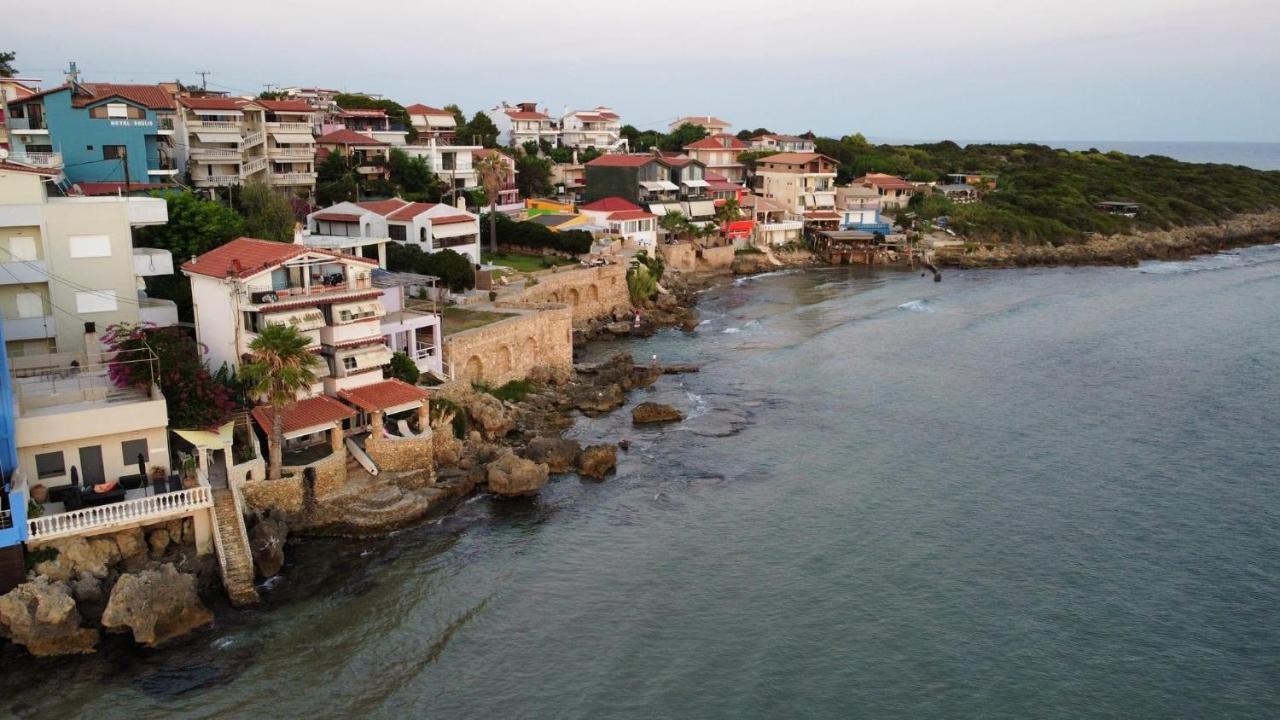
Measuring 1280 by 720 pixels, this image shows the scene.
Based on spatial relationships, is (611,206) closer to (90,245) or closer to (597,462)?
(597,462)

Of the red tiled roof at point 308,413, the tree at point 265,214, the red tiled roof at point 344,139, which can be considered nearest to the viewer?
the red tiled roof at point 308,413

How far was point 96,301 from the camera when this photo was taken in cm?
3203

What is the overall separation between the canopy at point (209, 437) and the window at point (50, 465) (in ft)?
9.23

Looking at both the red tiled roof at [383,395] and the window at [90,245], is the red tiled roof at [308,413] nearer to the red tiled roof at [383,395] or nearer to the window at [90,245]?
the red tiled roof at [383,395]

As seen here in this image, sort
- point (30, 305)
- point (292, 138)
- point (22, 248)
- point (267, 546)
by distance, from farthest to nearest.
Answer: point (292, 138), point (30, 305), point (22, 248), point (267, 546)

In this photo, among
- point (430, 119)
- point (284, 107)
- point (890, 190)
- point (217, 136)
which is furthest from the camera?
point (890, 190)

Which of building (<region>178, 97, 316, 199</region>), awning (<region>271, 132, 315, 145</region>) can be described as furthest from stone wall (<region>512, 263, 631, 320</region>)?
awning (<region>271, 132, 315, 145</region>)

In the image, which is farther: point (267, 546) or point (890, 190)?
point (890, 190)

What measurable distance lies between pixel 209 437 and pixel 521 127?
271ft

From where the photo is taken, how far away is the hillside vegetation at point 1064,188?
99.2m

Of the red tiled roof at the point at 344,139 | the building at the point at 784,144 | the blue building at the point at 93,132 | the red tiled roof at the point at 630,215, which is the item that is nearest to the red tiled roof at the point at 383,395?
the blue building at the point at 93,132

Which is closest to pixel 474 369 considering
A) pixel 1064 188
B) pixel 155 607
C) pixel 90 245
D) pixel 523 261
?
pixel 90 245

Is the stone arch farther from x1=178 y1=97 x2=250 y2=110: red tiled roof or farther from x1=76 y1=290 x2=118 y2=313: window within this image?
x1=178 y1=97 x2=250 y2=110: red tiled roof

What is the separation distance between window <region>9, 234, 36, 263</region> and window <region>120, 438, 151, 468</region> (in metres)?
9.61
